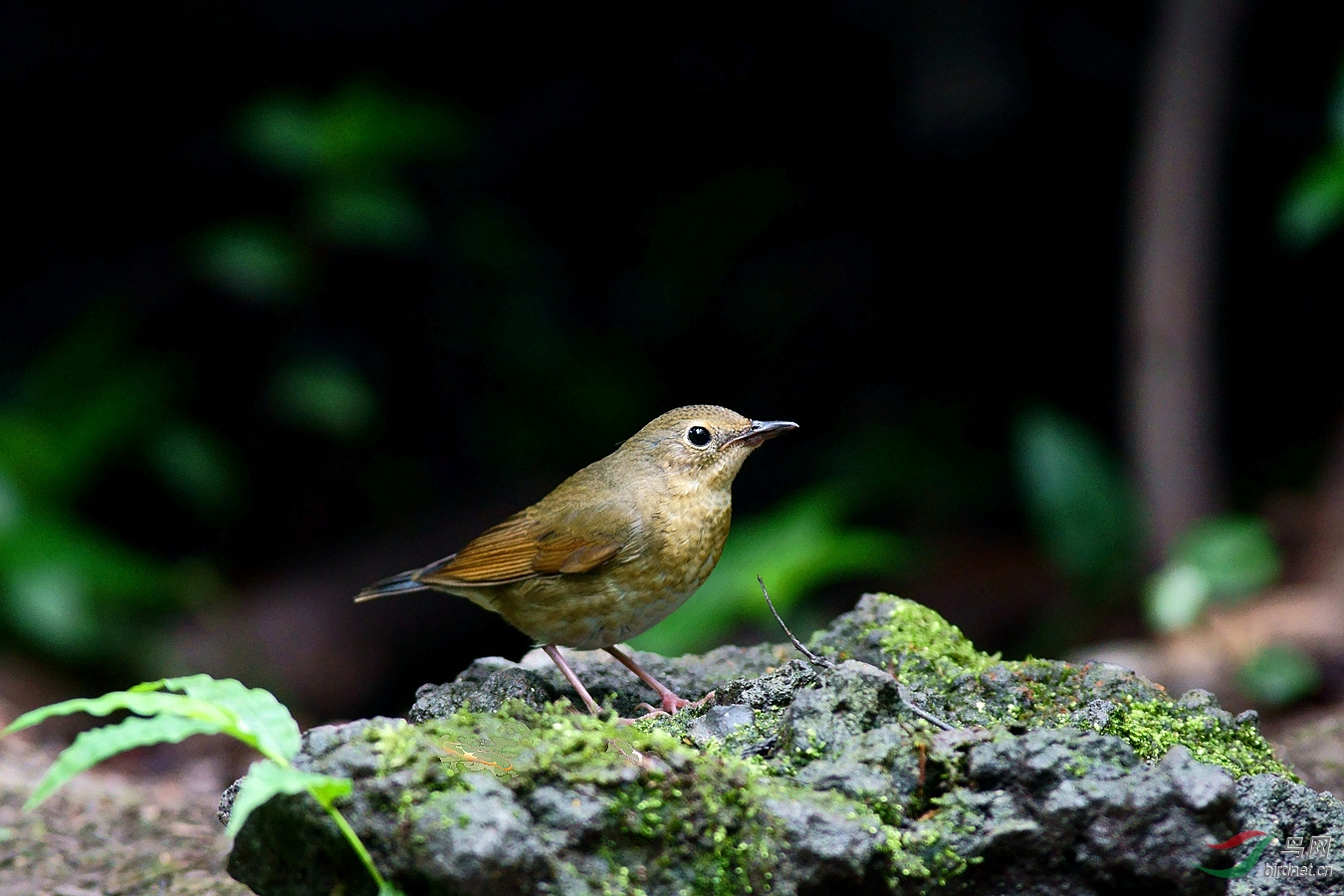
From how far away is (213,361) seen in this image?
8.47m

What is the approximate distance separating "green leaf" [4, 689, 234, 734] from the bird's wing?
176 centimetres

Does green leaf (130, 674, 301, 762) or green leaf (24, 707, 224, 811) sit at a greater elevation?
green leaf (130, 674, 301, 762)

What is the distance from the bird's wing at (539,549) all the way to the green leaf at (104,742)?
1.83 meters

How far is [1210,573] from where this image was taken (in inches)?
248

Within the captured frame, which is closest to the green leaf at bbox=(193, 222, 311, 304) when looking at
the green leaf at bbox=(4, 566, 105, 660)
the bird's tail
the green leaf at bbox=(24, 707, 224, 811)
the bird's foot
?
the green leaf at bbox=(4, 566, 105, 660)

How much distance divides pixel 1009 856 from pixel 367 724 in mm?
1234

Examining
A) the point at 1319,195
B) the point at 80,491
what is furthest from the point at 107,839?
the point at 1319,195

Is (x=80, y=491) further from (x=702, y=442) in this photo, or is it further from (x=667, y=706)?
(x=667, y=706)

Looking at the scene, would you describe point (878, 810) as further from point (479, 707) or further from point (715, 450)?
point (715, 450)

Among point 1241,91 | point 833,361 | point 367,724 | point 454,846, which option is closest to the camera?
point 454,846

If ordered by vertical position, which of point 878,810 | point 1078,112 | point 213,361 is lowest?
point 878,810

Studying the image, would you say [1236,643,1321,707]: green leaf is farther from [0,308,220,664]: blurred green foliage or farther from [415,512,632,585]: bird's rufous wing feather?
[0,308,220,664]: blurred green foliage

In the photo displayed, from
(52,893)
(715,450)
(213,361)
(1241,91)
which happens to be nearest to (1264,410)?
(1241,91)

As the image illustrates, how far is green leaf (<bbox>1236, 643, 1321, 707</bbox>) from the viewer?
18.7 feet
